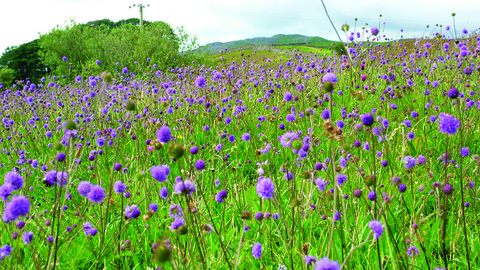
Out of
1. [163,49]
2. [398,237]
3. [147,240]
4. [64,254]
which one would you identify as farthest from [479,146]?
Answer: [163,49]

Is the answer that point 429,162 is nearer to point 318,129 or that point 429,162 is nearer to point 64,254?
point 318,129

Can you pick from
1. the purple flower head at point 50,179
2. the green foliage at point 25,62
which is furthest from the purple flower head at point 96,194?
the green foliage at point 25,62

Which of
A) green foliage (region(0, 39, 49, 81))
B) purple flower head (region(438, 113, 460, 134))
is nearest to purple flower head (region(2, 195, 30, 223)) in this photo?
purple flower head (region(438, 113, 460, 134))

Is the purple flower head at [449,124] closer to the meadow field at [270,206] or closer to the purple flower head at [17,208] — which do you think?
the meadow field at [270,206]

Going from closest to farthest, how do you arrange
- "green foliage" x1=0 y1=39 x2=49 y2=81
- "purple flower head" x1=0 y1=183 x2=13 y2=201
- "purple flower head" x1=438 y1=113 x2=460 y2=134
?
"purple flower head" x1=438 y1=113 x2=460 y2=134 → "purple flower head" x1=0 y1=183 x2=13 y2=201 → "green foliage" x1=0 y1=39 x2=49 y2=81

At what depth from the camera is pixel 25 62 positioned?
30938mm

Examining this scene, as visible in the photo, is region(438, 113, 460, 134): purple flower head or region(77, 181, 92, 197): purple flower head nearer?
region(438, 113, 460, 134): purple flower head

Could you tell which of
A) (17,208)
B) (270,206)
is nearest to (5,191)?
(17,208)

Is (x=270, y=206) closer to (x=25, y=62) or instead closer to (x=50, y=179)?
(x=50, y=179)

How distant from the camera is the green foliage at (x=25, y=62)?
98.5 ft

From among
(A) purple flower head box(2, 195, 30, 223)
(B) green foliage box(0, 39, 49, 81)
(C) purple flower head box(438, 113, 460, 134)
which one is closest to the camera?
(A) purple flower head box(2, 195, 30, 223)

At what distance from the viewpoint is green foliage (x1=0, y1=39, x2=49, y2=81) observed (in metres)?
30.0

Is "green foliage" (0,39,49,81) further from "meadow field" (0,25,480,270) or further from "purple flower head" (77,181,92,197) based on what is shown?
"purple flower head" (77,181,92,197)

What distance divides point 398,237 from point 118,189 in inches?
58.2
